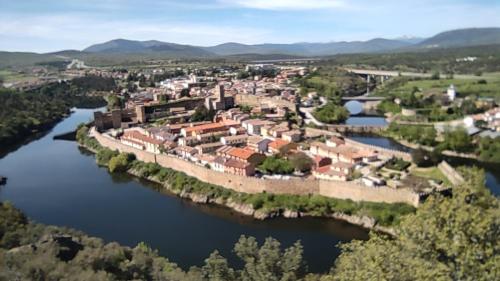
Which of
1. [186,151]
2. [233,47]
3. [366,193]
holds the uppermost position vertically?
[233,47]

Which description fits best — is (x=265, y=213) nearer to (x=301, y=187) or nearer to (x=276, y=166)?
(x=301, y=187)

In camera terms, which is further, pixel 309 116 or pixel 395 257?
pixel 309 116

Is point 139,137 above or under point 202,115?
under

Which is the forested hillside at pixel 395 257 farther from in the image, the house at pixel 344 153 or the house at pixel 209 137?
the house at pixel 209 137

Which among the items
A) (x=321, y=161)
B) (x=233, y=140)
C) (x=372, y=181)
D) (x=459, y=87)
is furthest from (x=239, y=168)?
(x=459, y=87)

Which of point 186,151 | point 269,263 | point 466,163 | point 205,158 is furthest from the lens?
point 186,151

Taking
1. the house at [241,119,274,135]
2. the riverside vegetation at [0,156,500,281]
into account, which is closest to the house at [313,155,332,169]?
the house at [241,119,274,135]

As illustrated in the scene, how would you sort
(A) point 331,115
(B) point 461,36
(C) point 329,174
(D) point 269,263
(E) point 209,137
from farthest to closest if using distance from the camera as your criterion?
(B) point 461,36, (A) point 331,115, (E) point 209,137, (C) point 329,174, (D) point 269,263

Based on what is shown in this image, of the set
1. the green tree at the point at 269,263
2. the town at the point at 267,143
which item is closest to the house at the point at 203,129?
the town at the point at 267,143

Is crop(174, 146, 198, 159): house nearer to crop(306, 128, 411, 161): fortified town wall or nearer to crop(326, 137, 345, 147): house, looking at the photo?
crop(326, 137, 345, 147): house
